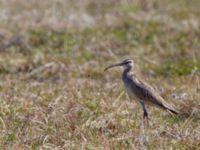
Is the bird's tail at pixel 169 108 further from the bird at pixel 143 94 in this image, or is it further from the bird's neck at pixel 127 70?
the bird's neck at pixel 127 70

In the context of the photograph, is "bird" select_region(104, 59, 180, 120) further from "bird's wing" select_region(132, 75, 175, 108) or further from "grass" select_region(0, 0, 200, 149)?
"grass" select_region(0, 0, 200, 149)

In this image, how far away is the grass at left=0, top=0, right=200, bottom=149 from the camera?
7.73m

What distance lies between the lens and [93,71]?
449 inches

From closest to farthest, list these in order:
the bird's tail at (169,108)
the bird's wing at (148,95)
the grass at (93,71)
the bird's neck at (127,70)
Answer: the grass at (93,71) < the bird's tail at (169,108) < the bird's wing at (148,95) < the bird's neck at (127,70)

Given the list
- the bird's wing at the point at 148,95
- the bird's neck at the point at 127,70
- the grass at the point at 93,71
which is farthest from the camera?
the bird's neck at the point at 127,70

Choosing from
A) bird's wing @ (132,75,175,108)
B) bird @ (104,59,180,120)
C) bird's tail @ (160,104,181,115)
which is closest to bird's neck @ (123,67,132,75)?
bird @ (104,59,180,120)

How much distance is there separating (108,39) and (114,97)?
3.75 metres

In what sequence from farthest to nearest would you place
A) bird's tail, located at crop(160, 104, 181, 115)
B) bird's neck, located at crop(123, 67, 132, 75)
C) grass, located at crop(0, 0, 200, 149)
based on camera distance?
bird's neck, located at crop(123, 67, 132, 75) < bird's tail, located at crop(160, 104, 181, 115) < grass, located at crop(0, 0, 200, 149)

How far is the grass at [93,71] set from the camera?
7.73 m

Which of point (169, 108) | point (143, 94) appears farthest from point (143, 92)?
point (169, 108)

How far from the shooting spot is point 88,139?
760 centimetres

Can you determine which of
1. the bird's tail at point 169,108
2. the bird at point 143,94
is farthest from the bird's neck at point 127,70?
the bird's tail at point 169,108

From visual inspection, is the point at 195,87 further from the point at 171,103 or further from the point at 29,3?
the point at 29,3

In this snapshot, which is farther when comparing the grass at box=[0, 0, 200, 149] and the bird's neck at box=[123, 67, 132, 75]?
the bird's neck at box=[123, 67, 132, 75]
